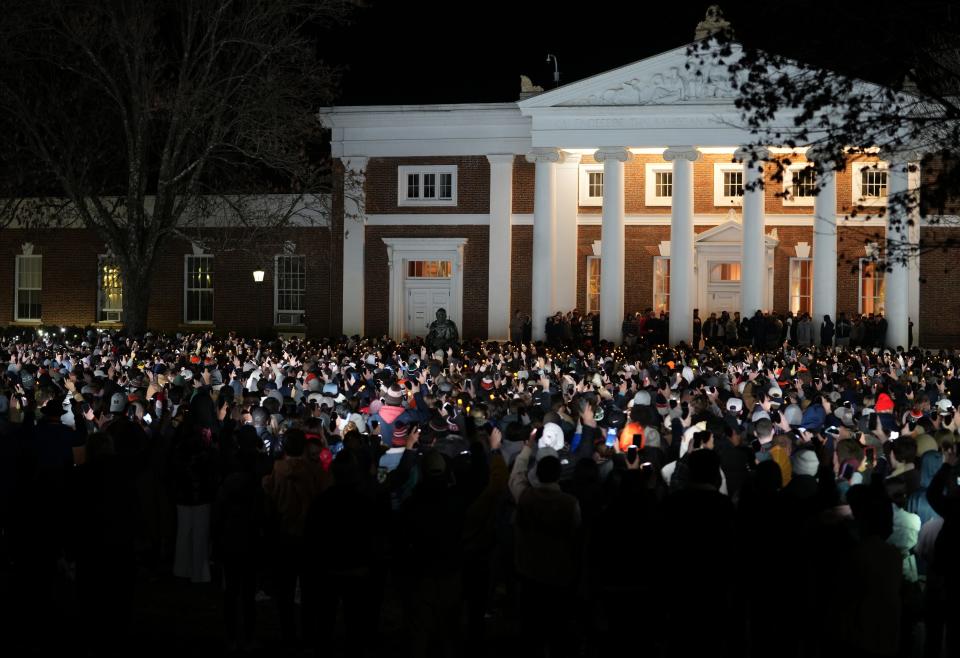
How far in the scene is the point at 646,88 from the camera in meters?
37.2

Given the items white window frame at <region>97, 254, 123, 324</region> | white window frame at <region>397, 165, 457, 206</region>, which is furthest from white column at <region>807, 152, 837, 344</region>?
white window frame at <region>97, 254, 123, 324</region>

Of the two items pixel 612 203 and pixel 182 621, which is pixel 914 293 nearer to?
pixel 612 203

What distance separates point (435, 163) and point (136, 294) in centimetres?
1102

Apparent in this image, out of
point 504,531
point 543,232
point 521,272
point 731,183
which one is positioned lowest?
point 504,531

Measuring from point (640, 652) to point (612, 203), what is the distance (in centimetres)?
3028

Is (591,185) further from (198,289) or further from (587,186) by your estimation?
(198,289)

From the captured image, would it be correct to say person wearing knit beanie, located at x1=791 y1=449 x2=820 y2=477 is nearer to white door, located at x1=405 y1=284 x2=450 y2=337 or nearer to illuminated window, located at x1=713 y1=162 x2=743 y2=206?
illuminated window, located at x1=713 y1=162 x2=743 y2=206

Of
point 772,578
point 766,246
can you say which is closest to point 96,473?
point 772,578

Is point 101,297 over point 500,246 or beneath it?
beneath

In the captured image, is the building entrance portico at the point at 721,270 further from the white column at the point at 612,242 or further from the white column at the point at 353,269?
the white column at the point at 353,269

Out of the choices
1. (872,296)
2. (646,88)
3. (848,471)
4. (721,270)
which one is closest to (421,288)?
(721,270)

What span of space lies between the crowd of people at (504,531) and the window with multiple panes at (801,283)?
88.4 ft

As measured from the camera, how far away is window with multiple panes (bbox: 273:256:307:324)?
4262cm

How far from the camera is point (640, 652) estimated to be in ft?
26.4
